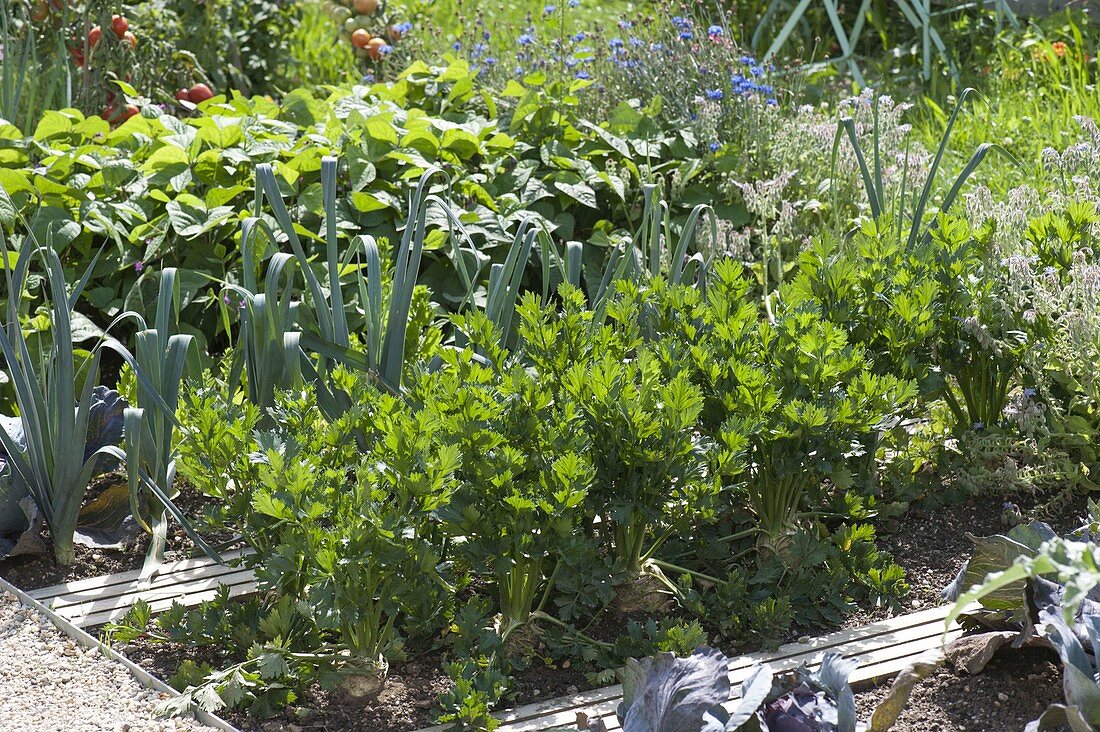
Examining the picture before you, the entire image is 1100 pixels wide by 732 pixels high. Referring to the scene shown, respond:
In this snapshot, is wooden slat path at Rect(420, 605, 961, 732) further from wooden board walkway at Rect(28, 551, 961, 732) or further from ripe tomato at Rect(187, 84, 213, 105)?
ripe tomato at Rect(187, 84, 213, 105)

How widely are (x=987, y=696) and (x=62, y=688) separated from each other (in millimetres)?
1662

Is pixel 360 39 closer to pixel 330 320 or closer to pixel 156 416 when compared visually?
pixel 330 320

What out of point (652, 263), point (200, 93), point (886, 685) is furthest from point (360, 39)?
point (886, 685)

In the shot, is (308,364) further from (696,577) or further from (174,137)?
(174,137)

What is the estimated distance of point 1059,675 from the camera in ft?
6.62

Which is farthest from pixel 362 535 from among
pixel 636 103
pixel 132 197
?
pixel 636 103

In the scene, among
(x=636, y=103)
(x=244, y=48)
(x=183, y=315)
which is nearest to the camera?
(x=183, y=315)

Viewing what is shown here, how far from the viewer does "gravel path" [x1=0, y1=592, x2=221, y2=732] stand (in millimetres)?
2031

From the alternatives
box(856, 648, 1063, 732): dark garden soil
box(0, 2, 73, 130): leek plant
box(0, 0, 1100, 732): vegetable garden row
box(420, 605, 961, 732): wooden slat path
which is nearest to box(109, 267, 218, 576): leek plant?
box(0, 0, 1100, 732): vegetable garden row

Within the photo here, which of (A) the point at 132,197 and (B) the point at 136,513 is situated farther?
(A) the point at 132,197

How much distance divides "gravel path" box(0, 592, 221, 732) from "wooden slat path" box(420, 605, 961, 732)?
21.5 inches

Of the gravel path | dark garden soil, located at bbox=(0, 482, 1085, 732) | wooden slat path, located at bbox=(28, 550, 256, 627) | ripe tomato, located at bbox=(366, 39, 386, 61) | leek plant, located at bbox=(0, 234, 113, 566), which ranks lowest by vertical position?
wooden slat path, located at bbox=(28, 550, 256, 627)

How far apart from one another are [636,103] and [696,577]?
244 cm

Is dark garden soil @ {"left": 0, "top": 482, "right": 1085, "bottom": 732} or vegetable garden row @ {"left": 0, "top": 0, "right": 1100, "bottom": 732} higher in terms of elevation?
vegetable garden row @ {"left": 0, "top": 0, "right": 1100, "bottom": 732}
